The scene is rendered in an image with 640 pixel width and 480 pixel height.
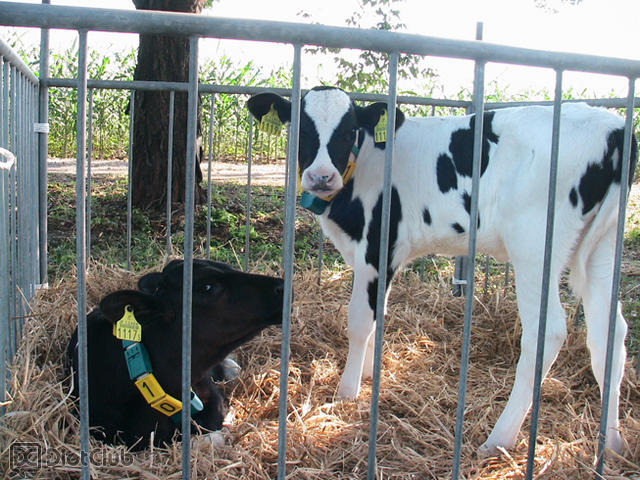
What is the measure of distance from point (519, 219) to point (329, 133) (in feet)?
3.77

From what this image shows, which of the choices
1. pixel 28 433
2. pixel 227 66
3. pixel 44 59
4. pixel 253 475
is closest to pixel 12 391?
pixel 28 433

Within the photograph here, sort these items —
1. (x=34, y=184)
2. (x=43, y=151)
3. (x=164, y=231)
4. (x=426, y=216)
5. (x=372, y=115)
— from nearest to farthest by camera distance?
(x=426, y=216), (x=372, y=115), (x=34, y=184), (x=43, y=151), (x=164, y=231)

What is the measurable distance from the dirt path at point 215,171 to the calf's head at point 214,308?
24.6ft

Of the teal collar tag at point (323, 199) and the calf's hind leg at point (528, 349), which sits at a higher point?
the teal collar tag at point (323, 199)

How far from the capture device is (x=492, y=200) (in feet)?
11.2

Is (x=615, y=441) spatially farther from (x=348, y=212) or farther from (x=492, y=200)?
(x=348, y=212)

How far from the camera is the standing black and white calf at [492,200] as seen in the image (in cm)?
314

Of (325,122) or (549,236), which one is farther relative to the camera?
(325,122)

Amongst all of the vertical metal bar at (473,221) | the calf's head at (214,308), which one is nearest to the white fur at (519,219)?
the calf's head at (214,308)

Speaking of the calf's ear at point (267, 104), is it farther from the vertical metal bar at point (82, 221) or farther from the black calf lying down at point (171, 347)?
the vertical metal bar at point (82, 221)

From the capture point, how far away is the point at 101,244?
7.25 m

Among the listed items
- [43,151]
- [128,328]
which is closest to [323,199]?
[128,328]

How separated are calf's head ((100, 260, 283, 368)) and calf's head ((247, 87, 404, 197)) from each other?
63cm

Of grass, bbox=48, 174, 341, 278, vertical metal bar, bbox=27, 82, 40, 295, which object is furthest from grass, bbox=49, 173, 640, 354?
vertical metal bar, bbox=27, 82, 40, 295
